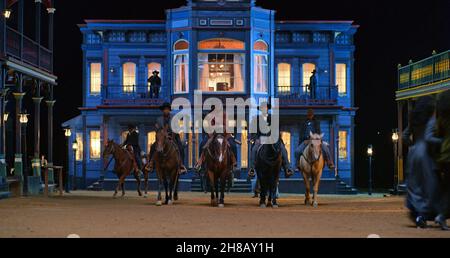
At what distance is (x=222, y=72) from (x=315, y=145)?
23.3 meters

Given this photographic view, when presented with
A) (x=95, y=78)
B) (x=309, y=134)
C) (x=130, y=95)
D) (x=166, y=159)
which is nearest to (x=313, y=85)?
(x=130, y=95)

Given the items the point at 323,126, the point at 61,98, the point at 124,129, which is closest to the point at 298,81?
the point at 323,126

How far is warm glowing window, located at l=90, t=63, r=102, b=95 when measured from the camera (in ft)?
176

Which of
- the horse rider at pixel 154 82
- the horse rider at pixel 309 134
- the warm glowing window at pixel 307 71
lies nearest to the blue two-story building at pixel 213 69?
the warm glowing window at pixel 307 71

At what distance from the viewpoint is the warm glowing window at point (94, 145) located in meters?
53.4

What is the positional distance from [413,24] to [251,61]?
15531 millimetres

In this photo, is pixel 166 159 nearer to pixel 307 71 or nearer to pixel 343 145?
pixel 307 71

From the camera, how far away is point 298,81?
52719 millimetres

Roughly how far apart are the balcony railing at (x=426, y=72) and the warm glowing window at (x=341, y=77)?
45.2 ft

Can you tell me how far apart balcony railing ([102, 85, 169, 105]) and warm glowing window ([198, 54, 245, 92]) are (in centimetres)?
315

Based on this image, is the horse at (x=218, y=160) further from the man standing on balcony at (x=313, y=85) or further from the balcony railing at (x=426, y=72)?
the man standing on balcony at (x=313, y=85)

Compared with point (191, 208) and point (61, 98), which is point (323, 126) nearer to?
point (61, 98)

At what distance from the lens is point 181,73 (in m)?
Answer: 49.4

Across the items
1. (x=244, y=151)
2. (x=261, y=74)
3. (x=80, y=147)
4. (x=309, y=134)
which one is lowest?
(x=244, y=151)
